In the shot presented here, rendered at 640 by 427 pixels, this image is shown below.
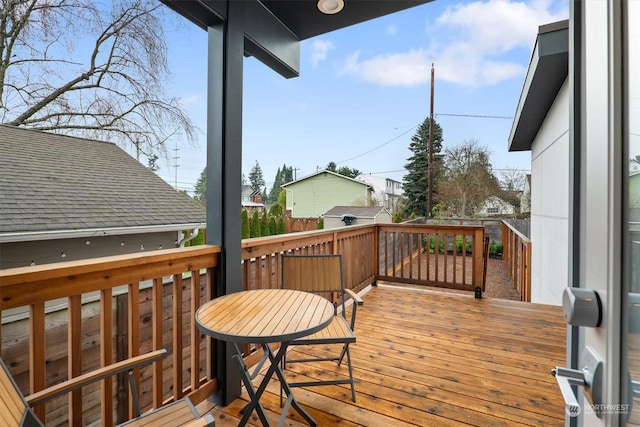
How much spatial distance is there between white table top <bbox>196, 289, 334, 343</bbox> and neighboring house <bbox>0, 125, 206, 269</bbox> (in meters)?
2.71

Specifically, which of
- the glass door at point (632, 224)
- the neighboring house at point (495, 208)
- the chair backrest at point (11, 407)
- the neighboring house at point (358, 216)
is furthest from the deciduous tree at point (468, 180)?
the chair backrest at point (11, 407)

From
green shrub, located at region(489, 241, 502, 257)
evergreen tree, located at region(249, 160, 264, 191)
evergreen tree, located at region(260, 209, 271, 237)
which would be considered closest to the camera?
green shrub, located at region(489, 241, 502, 257)

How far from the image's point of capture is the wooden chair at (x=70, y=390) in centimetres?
85

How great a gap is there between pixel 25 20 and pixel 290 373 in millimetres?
3403

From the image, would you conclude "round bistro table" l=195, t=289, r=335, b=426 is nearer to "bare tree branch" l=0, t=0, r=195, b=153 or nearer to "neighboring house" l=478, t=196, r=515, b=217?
"bare tree branch" l=0, t=0, r=195, b=153

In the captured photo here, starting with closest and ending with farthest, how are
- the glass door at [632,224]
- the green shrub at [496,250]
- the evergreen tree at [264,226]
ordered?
the glass door at [632,224] → the green shrub at [496,250] → the evergreen tree at [264,226]

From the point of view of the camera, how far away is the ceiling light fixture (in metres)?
2.40

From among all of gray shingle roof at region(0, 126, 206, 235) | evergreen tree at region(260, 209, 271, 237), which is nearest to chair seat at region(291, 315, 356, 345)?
gray shingle roof at region(0, 126, 206, 235)

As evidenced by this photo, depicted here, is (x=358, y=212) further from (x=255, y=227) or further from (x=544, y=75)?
(x=544, y=75)

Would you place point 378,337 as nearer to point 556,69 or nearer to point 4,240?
point 556,69

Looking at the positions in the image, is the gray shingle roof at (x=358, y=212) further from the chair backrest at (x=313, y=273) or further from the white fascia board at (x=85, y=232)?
the chair backrest at (x=313, y=273)

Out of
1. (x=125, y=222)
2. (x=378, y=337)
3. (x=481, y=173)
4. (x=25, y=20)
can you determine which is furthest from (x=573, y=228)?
(x=481, y=173)

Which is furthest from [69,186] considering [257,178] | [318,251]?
[257,178]

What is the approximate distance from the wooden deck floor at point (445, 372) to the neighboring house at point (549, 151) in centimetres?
→ 69
